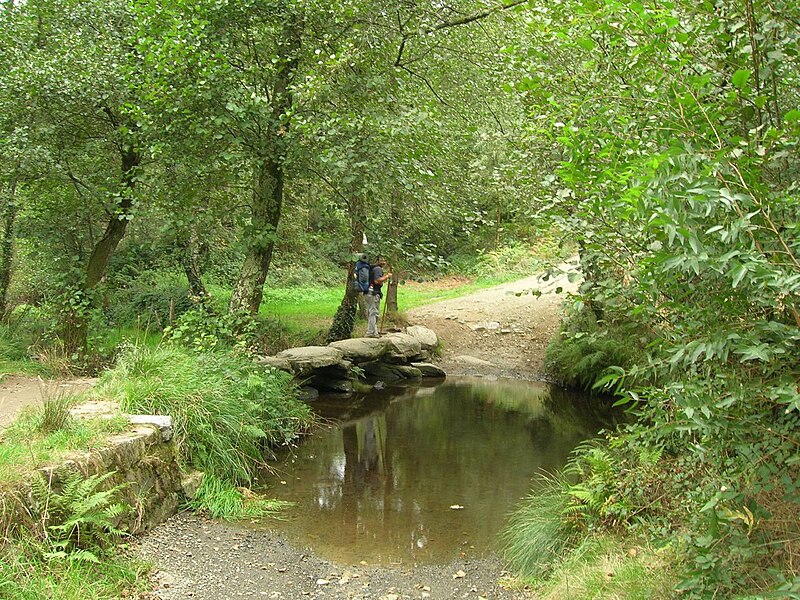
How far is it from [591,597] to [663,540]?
0.71 m

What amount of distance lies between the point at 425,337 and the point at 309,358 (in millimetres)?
5182

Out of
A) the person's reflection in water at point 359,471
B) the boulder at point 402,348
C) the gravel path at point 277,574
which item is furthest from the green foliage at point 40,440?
the boulder at point 402,348

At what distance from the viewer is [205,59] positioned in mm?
9500

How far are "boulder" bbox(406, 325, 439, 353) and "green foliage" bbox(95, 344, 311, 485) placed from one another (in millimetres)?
7747

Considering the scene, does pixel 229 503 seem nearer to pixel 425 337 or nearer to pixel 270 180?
pixel 270 180

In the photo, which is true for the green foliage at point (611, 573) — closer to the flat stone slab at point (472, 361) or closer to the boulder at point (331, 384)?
the boulder at point (331, 384)

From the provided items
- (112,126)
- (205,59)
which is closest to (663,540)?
(205,59)

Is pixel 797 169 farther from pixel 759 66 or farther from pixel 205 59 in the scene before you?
pixel 205 59

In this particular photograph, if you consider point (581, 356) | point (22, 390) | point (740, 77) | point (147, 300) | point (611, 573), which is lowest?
point (581, 356)

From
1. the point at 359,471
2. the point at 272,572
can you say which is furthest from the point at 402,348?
the point at 272,572

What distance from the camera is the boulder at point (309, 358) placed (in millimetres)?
13086

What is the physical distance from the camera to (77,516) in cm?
532

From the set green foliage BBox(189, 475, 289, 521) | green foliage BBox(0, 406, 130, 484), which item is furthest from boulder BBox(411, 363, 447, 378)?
green foliage BBox(0, 406, 130, 484)

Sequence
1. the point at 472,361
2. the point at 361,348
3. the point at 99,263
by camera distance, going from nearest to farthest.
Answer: the point at 99,263, the point at 361,348, the point at 472,361
